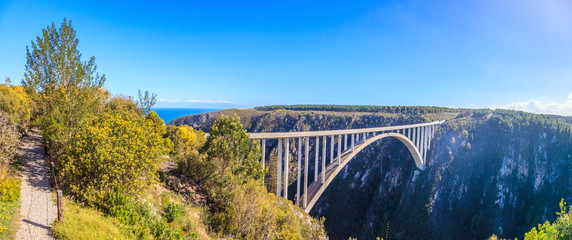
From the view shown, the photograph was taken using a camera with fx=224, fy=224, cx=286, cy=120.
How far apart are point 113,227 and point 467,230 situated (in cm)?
5495

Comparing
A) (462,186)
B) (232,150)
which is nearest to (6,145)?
(232,150)

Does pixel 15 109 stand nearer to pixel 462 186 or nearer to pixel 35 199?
pixel 35 199

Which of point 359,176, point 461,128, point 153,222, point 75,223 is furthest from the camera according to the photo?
point 359,176

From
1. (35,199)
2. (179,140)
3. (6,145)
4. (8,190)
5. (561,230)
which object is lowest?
(561,230)

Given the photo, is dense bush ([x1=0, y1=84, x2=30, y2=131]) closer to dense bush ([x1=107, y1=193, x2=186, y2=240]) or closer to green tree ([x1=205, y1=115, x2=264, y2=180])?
dense bush ([x1=107, y1=193, x2=186, y2=240])

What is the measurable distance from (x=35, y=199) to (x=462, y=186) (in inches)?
2379

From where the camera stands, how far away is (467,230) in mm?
41594

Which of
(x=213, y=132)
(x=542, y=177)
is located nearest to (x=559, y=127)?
(x=542, y=177)

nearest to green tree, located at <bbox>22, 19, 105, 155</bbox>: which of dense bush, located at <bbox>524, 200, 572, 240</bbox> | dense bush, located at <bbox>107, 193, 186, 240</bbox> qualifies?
dense bush, located at <bbox>107, 193, 186, 240</bbox>

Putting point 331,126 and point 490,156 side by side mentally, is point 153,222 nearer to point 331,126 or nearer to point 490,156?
point 490,156

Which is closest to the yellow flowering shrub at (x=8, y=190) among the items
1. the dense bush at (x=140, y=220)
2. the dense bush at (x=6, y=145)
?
the dense bush at (x=6, y=145)

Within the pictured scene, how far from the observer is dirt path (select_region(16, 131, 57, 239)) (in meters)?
6.02

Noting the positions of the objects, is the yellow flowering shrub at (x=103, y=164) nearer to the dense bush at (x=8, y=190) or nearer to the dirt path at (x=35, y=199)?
the dirt path at (x=35, y=199)

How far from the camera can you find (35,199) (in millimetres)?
7410
